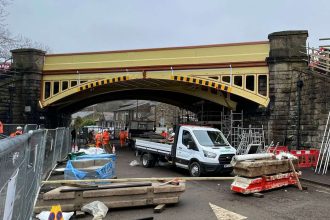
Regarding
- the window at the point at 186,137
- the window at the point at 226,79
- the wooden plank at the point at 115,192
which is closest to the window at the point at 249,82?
the window at the point at 226,79

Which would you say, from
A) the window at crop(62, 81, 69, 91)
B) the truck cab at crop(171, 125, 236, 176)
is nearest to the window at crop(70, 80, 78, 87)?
the window at crop(62, 81, 69, 91)

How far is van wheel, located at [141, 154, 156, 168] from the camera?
16.6m

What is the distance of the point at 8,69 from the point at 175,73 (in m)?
12.6

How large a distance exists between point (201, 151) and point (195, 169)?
2.50 ft

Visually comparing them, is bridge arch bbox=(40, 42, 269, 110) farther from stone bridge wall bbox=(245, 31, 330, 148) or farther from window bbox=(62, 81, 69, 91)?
stone bridge wall bbox=(245, 31, 330, 148)

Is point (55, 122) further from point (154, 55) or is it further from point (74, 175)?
point (74, 175)

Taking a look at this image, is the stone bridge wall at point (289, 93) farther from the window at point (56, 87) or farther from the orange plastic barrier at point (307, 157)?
the window at point (56, 87)

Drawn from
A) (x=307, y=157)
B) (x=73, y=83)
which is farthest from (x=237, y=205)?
(x=73, y=83)

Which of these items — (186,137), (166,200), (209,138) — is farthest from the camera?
(209,138)

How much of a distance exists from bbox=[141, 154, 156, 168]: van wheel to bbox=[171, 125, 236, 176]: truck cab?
5.63ft

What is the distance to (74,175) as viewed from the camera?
32.7 feet

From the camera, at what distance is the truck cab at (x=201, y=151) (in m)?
13.7

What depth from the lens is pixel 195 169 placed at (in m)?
14.1

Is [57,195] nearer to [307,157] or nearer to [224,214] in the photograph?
[224,214]
